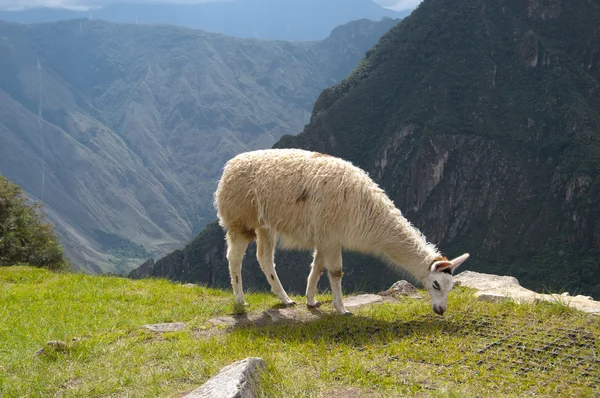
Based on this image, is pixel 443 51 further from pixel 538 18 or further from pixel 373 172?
pixel 373 172

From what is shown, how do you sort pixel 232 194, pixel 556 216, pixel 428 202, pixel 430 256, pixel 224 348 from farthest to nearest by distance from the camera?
pixel 428 202
pixel 556 216
pixel 232 194
pixel 430 256
pixel 224 348

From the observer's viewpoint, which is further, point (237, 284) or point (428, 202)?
point (428, 202)

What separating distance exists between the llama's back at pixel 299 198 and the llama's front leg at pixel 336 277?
259 millimetres

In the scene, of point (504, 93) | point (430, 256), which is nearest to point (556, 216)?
point (504, 93)

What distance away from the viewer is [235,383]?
4609 millimetres

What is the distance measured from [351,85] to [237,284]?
460 ft

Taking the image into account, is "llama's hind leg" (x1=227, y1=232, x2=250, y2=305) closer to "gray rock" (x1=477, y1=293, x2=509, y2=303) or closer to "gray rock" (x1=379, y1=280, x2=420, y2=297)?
"gray rock" (x1=379, y1=280, x2=420, y2=297)

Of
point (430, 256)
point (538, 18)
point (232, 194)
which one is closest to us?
point (430, 256)

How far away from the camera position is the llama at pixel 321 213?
852 centimetres

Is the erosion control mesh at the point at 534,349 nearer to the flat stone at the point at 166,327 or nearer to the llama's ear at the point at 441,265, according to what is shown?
the llama's ear at the point at 441,265

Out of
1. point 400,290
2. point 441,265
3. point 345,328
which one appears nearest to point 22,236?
point 400,290

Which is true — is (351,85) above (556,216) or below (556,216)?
above

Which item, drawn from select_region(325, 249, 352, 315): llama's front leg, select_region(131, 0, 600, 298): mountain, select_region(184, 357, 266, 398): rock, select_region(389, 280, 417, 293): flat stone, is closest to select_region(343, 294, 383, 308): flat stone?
select_region(389, 280, 417, 293): flat stone

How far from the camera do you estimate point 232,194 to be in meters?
9.09
